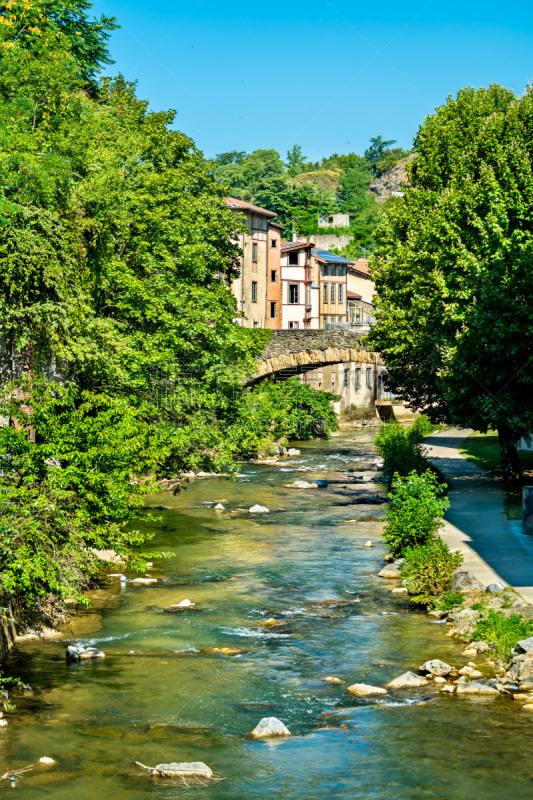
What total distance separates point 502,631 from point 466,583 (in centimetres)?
269

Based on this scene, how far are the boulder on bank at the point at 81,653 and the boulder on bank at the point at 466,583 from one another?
7.28 metres

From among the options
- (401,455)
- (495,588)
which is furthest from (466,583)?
(401,455)

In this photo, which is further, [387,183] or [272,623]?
[387,183]

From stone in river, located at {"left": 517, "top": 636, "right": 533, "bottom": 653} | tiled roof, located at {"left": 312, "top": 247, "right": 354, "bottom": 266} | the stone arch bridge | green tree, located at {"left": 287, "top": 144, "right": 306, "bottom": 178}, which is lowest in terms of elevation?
stone in river, located at {"left": 517, "top": 636, "right": 533, "bottom": 653}

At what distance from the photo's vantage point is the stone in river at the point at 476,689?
13.1 m

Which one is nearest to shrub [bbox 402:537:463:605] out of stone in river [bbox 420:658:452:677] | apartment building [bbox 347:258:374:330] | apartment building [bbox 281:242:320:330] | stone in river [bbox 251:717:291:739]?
stone in river [bbox 420:658:452:677]

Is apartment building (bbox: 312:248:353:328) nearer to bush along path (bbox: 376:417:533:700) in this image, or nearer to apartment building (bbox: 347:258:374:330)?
apartment building (bbox: 347:258:374:330)

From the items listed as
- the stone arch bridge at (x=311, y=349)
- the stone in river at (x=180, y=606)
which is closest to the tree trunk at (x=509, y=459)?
the stone arch bridge at (x=311, y=349)

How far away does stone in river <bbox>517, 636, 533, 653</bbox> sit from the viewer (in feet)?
45.5

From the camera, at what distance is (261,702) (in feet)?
43.1

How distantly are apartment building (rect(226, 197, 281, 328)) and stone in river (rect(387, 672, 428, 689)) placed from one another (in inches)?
1996

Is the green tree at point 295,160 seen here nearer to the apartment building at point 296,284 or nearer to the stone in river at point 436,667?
the apartment building at point 296,284

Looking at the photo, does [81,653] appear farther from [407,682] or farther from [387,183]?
[387,183]

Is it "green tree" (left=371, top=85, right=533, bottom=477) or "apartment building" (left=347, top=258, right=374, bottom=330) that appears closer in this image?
"green tree" (left=371, top=85, right=533, bottom=477)
